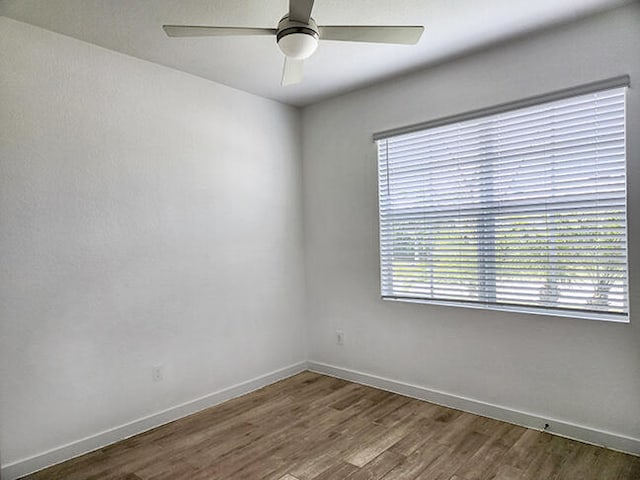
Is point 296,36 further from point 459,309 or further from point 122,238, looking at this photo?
point 459,309

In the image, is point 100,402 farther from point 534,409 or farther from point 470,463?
point 534,409

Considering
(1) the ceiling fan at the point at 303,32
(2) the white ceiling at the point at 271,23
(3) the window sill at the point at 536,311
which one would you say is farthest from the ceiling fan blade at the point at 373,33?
(3) the window sill at the point at 536,311

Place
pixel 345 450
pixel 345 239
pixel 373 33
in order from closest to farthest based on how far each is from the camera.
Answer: pixel 373 33 → pixel 345 450 → pixel 345 239

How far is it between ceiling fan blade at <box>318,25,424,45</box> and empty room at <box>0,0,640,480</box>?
2cm

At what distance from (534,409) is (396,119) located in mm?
2385

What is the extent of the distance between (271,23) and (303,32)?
730 millimetres

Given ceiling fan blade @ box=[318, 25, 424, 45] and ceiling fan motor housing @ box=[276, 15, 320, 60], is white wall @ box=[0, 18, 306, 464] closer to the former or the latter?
ceiling fan motor housing @ box=[276, 15, 320, 60]

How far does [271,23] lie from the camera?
253cm

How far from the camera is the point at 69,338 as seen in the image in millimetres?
2623

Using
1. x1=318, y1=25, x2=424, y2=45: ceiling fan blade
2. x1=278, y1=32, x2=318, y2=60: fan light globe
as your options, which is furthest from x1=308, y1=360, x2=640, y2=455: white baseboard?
x1=278, y1=32, x2=318, y2=60: fan light globe

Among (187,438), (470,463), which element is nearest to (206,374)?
(187,438)

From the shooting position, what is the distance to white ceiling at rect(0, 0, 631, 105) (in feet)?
7.65

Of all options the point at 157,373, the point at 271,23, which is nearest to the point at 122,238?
the point at 157,373

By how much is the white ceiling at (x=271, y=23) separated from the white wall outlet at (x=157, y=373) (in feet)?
7.26
